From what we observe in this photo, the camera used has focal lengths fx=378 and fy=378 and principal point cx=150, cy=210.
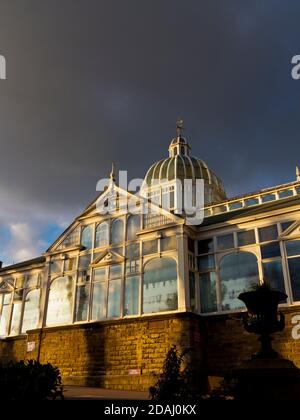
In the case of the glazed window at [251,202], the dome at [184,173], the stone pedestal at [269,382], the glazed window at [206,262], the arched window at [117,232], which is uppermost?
the dome at [184,173]

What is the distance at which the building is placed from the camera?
61.8ft

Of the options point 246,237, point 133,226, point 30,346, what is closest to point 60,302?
point 30,346

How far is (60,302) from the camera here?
2464 cm

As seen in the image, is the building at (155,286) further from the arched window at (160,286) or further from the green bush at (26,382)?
the green bush at (26,382)

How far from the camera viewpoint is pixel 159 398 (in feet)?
29.0

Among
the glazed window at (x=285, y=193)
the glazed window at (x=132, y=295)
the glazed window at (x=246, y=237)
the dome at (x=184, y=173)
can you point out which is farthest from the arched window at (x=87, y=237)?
the dome at (x=184, y=173)

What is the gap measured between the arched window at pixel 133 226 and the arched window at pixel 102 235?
Answer: 71.0 inches

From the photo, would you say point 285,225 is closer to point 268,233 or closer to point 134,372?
point 268,233

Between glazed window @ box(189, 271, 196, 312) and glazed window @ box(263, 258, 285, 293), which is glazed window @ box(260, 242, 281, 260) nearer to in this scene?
glazed window @ box(263, 258, 285, 293)

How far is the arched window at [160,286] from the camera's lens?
20.2 metres

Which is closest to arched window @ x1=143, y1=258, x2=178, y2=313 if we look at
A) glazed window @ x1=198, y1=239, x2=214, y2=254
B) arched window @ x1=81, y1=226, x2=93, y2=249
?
glazed window @ x1=198, y1=239, x2=214, y2=254
